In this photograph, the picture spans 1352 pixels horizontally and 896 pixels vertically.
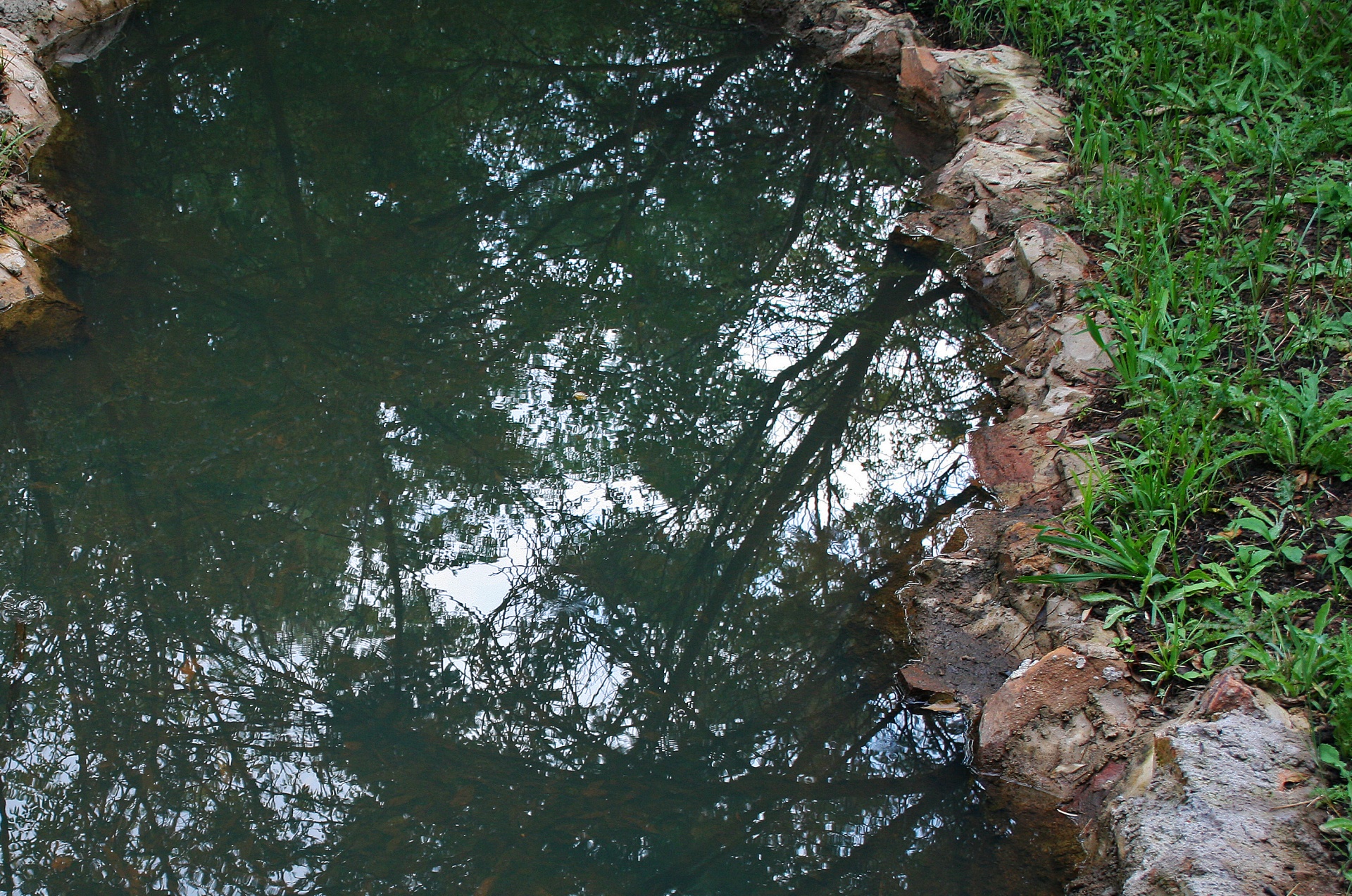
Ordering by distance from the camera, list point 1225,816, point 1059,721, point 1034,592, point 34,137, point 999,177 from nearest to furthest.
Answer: point 1225,816, point 1059,721, point 1034,592, point 999,177, point 34,137

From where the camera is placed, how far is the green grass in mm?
2104

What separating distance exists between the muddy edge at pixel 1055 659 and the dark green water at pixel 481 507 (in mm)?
132

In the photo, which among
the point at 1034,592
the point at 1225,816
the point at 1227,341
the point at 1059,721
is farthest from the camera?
the point at 1227,341

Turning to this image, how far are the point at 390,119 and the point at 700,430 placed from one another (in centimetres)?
357

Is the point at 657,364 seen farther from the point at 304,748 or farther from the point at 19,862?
the point at 19,862

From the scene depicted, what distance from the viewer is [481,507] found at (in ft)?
10.7

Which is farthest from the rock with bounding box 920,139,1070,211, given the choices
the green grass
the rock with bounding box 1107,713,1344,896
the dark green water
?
the rock with bounding box 1107,713,1344,896

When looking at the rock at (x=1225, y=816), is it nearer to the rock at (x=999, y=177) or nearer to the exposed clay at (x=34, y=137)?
the rock at (x=999, y=177)

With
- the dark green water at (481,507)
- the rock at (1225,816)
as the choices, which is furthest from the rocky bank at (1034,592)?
the dark green water at (481,507)

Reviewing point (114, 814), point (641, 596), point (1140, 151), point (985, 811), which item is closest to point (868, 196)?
point (1140, 151)

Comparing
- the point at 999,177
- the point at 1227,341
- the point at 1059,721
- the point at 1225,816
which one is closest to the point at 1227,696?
the point at 1225,816

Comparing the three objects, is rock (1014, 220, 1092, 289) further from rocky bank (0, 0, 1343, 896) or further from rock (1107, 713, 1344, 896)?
rock (1107, 713, 1344, 896)

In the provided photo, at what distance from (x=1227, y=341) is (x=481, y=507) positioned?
8.41 feet

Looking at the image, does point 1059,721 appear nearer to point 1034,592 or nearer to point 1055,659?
point 1055,659
